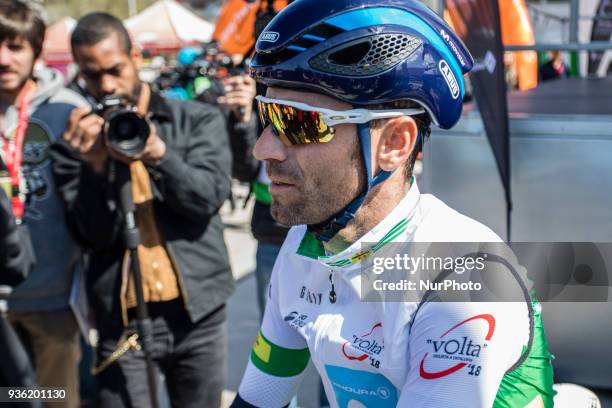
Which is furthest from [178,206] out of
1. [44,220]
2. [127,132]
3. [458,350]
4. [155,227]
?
[458,350]

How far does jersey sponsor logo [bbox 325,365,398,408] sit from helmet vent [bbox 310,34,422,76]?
2.16ft

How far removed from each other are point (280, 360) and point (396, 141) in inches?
24.8

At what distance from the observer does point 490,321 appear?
1352 millimetres

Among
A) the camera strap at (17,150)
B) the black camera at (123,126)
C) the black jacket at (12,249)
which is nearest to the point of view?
the black camera at (123,126)

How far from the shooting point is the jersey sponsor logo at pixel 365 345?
1.52m

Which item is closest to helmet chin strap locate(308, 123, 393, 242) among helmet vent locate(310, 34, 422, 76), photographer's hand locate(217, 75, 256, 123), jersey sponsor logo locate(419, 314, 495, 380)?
helmet vent locate(310, 34, 422, 76)

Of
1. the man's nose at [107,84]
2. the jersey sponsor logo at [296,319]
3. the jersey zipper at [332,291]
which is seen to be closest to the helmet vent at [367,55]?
the jersey zipper at [332,291]

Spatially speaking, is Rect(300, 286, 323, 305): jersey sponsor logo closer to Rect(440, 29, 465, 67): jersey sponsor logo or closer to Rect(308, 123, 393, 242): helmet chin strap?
Rect(308, 123, 393, 242): helmet chin strap

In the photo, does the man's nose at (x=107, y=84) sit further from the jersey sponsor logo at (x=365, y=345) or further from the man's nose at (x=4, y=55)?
the jersey sponsor logo at (x=365, y=345)

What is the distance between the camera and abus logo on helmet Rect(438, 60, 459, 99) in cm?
159

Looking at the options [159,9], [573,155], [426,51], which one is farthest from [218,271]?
[159,9]

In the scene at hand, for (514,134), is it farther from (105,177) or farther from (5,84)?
(5,84)

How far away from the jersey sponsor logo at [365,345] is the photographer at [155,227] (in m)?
1.53

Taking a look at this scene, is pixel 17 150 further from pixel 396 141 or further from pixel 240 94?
pixel 396 141
